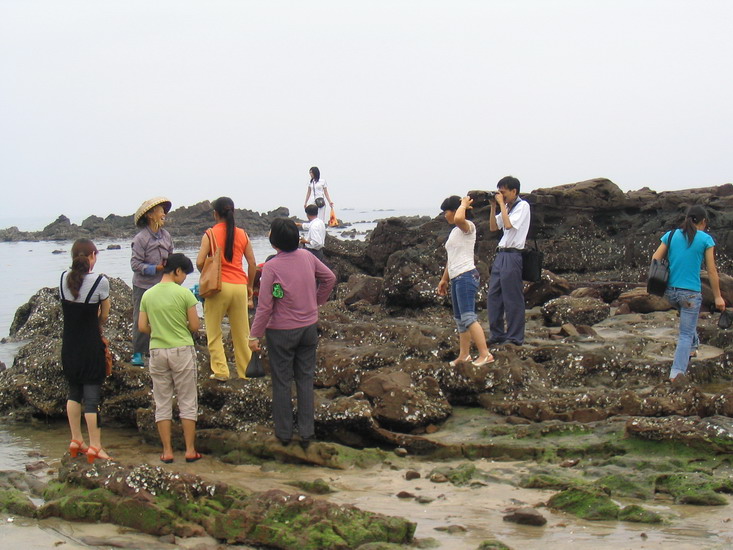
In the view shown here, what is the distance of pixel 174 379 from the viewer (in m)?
6.72

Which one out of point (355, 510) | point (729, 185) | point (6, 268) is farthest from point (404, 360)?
point (6, 268)

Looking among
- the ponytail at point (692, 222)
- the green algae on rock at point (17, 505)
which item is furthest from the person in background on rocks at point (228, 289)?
the ponytail at point (692, 222)

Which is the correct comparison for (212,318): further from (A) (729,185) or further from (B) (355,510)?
(A) (729,185)

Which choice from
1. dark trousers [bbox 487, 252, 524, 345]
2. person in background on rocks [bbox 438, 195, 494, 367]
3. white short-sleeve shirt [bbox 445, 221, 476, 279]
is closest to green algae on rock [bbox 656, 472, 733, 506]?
person in background on rocks [bbox 438, 195, 494, 367]

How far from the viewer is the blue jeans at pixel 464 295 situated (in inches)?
328

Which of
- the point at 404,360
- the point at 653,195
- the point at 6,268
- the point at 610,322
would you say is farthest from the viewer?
the point at 6,268

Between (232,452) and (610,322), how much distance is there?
6.69 m

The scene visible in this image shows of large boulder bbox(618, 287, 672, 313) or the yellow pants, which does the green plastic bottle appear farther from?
large boulder bbox(618, 287, 672, 313)

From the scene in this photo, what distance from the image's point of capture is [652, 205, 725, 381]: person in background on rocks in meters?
7.91

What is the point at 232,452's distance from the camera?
22.4 ft

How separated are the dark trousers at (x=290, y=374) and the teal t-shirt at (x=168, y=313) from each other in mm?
668

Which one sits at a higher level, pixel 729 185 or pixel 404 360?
pixel 729 185

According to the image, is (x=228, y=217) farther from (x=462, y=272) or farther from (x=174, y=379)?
(x=462, y=272)

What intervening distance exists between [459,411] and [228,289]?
2366 millimetres
